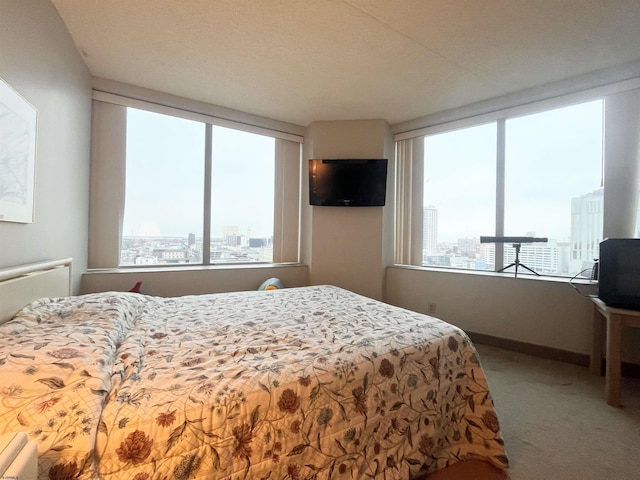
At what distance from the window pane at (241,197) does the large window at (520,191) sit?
6.71ft

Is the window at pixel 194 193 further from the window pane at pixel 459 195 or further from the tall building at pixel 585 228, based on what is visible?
the tall building at pixel 585 228

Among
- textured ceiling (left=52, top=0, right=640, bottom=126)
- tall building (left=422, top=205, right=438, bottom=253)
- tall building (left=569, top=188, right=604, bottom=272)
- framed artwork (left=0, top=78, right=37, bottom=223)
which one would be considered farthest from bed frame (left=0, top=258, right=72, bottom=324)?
tall building (left=569, top=188, right=604, bottom=272)

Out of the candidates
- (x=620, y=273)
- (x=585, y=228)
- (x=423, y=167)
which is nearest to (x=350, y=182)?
(x=423, y=167)

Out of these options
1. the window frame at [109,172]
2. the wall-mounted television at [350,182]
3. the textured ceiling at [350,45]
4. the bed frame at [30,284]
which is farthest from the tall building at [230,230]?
the bed frame at [30,284]

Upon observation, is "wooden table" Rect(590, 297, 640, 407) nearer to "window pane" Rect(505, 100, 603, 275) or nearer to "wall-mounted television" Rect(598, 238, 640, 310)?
"wall-mounted television" Rect(598, 238, 640, 310)

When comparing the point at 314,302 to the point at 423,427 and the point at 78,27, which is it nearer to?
the point at 423,427

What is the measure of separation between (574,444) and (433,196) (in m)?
2.62

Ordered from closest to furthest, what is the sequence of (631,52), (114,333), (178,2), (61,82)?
(114,333) < (178,2) < (61,82) < (631,52)

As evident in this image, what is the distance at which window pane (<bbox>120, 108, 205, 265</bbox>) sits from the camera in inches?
115

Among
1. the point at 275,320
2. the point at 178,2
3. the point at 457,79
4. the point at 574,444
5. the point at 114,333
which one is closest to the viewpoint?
the point at 114,333

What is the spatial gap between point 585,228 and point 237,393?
10.7 feet

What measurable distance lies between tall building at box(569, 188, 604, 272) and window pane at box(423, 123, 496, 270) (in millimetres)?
680

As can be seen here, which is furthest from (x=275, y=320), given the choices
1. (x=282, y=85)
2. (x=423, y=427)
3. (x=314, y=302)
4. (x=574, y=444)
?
(x=282, y=85)

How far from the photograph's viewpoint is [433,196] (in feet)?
11.7
